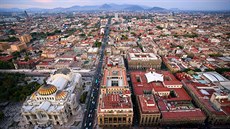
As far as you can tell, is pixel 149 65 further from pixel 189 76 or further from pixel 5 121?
pixel 5 121

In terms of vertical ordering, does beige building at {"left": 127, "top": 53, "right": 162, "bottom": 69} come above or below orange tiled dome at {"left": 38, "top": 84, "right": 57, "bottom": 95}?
below

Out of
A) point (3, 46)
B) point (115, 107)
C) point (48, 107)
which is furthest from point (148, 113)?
point (3, 46)

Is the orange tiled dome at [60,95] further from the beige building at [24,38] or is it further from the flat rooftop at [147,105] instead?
the beige building at [24,38]

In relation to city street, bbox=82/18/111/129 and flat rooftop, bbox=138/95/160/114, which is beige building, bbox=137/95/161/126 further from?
city street, bbox=82/18/111/129

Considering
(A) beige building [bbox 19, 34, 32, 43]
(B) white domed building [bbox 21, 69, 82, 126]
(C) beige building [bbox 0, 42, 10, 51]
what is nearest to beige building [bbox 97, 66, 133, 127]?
(B) white domed building [bbox 21, 69, 82, 126]

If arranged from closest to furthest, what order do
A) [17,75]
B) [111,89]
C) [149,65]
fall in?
1. [111,89]
2. [17,75]
3. [149,65]

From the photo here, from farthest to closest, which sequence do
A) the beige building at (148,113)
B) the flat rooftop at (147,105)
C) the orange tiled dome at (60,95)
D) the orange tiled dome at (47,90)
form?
the orange tiled dome at (60,95), the orange tiled dome at (47,90), the flat rooftop at (147,105), the beige building at (148,113)

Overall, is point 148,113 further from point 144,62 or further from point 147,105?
point 144,62

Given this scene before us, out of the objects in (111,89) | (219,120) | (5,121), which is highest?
(111,89)

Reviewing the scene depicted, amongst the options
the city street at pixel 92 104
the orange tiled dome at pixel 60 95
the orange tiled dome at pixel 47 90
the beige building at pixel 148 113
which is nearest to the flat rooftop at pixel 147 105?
the beige building at pixel 148 113

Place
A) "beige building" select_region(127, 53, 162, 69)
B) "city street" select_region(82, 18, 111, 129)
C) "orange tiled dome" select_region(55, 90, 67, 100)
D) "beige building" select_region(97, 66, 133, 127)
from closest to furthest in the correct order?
1. "beige building" select_region(97, 66, 133, 127)
2. "orange tiled dome" select_region(55, 90, 67, 100)
3. "city street" select_region(82, 18, 111, 129)
4. "beige building" select_region(127, 53, 162, 69)

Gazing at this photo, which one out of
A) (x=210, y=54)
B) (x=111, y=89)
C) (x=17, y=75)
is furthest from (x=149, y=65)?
(x=17, y=75)
